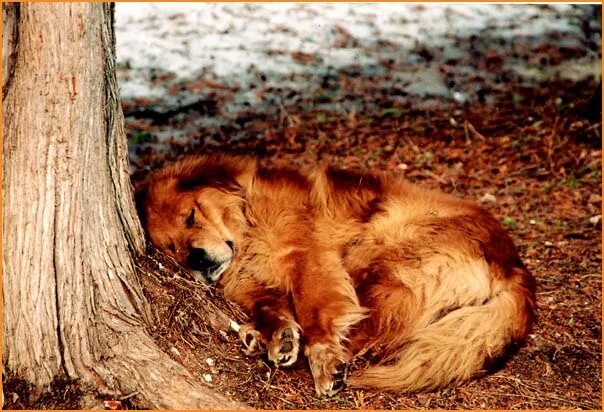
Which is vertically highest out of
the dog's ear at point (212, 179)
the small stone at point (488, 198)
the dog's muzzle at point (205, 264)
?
the dog's ear at point (212, 179)

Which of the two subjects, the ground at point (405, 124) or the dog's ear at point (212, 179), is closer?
the ground at point (405, 124)

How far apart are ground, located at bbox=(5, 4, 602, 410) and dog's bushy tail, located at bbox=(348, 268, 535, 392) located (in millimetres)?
84

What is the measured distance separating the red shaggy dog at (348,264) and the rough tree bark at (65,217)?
0.85 meters

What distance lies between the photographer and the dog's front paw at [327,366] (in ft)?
12.3

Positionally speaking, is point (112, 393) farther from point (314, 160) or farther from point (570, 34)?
point (570, 34)

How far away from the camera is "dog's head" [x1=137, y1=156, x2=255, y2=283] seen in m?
4.22

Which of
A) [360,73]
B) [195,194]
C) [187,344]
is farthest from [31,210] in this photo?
[360,73]

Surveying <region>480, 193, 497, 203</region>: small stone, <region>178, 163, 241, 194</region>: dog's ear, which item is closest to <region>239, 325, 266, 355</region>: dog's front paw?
<region>178, 163, 241, 194</region>: dog's ear

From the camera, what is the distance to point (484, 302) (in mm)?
3994

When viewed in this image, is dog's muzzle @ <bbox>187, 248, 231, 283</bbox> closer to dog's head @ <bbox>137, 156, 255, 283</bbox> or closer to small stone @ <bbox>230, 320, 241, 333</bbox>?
dog's head @ <bbox>137, 156, 255, 283</bbox>

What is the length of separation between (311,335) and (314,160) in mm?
2748

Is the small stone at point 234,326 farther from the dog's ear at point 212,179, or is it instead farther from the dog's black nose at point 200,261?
the dog's ear at point 212,179

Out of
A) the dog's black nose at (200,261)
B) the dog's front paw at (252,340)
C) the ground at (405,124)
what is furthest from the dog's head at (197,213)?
the dog's front paw at (252,340)

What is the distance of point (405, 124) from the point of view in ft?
24.1
